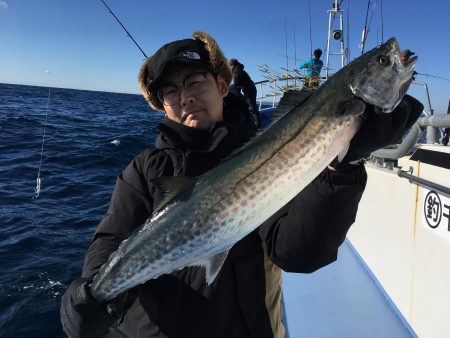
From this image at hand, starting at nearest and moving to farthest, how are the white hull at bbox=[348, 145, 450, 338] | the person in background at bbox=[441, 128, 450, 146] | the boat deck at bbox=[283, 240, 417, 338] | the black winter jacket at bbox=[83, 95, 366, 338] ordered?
the black winter jacket at bbox=[83, 95, 366, 338], the white hull at bbox=[348, 145, 450, 338], the boat deck at bbox=[283, 240, 417, 338], the person in background at bbox=[441, 128, 450, 146]

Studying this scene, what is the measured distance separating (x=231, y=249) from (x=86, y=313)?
0.84 metres

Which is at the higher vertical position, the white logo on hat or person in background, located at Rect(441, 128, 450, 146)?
the white logo on hat

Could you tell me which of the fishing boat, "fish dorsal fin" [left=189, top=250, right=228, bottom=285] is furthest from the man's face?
the fishing boat

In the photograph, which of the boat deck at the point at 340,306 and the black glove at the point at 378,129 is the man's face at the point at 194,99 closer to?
the black glove at the point at 378,129

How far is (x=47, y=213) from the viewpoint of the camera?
851cm

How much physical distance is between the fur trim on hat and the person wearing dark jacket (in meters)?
0.05

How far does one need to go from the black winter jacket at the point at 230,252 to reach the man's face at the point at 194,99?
0.33 feet

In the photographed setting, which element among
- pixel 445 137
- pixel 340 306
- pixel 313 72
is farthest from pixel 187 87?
pixel 313 72

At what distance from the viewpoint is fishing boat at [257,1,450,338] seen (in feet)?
9.88

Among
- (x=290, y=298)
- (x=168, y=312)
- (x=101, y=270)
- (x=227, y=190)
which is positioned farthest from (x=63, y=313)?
(x=290, y=298)

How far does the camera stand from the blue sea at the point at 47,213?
203 inches

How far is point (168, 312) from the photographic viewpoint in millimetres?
1959

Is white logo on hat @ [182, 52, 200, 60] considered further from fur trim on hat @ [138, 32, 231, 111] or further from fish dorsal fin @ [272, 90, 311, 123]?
fish dorsal fin @ [272, 90, 311, 123]

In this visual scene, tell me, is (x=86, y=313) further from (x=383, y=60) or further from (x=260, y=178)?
(x=383, y=60)
